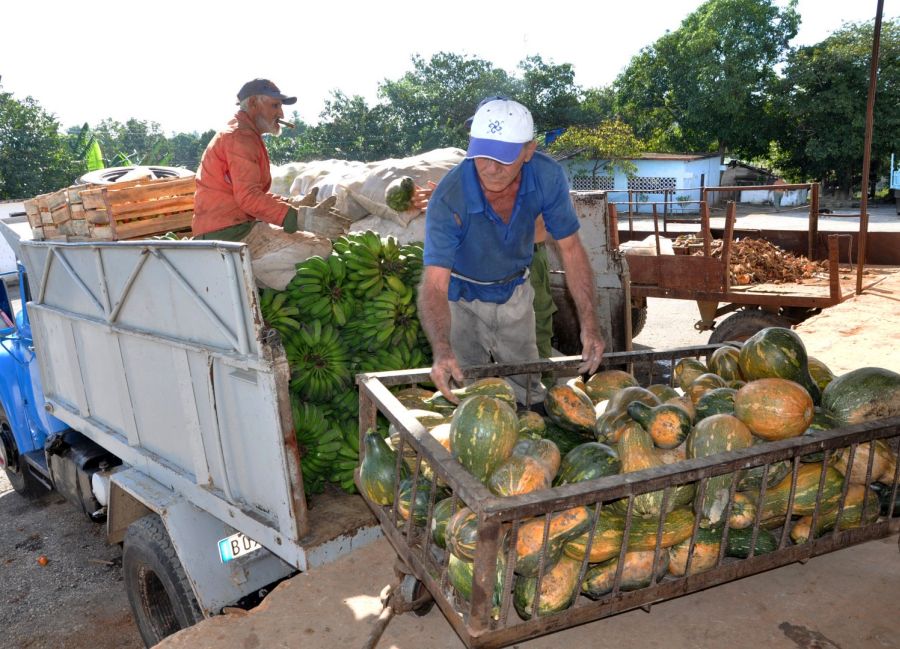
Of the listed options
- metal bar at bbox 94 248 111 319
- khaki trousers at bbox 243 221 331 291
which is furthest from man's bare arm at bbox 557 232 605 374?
metal bar at bbox 94 248 111 319

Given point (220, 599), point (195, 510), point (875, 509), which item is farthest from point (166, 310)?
point (875, 509)

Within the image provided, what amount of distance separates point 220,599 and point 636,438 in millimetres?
2220

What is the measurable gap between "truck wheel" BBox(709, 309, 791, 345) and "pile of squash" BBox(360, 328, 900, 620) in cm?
518

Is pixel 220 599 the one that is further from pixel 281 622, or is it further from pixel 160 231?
pixel 160 231

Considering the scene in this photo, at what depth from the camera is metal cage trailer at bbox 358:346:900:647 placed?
5.53 ft

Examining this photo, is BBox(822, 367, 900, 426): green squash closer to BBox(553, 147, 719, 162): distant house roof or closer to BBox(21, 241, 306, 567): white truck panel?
BBox(21, 241, 306, 567): white truck panel

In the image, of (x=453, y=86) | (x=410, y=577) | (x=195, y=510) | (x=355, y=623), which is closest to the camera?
(x=410, y=577)

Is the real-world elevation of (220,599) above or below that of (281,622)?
below

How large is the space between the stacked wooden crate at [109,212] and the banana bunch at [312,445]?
6.16 ft

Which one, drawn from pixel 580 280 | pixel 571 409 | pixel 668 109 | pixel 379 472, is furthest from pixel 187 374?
pixel 668 109

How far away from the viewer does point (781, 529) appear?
7.06ft

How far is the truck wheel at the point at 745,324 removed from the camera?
23.7ft

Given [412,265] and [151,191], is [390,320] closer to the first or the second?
[412,265]

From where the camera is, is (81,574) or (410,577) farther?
(81,574)
